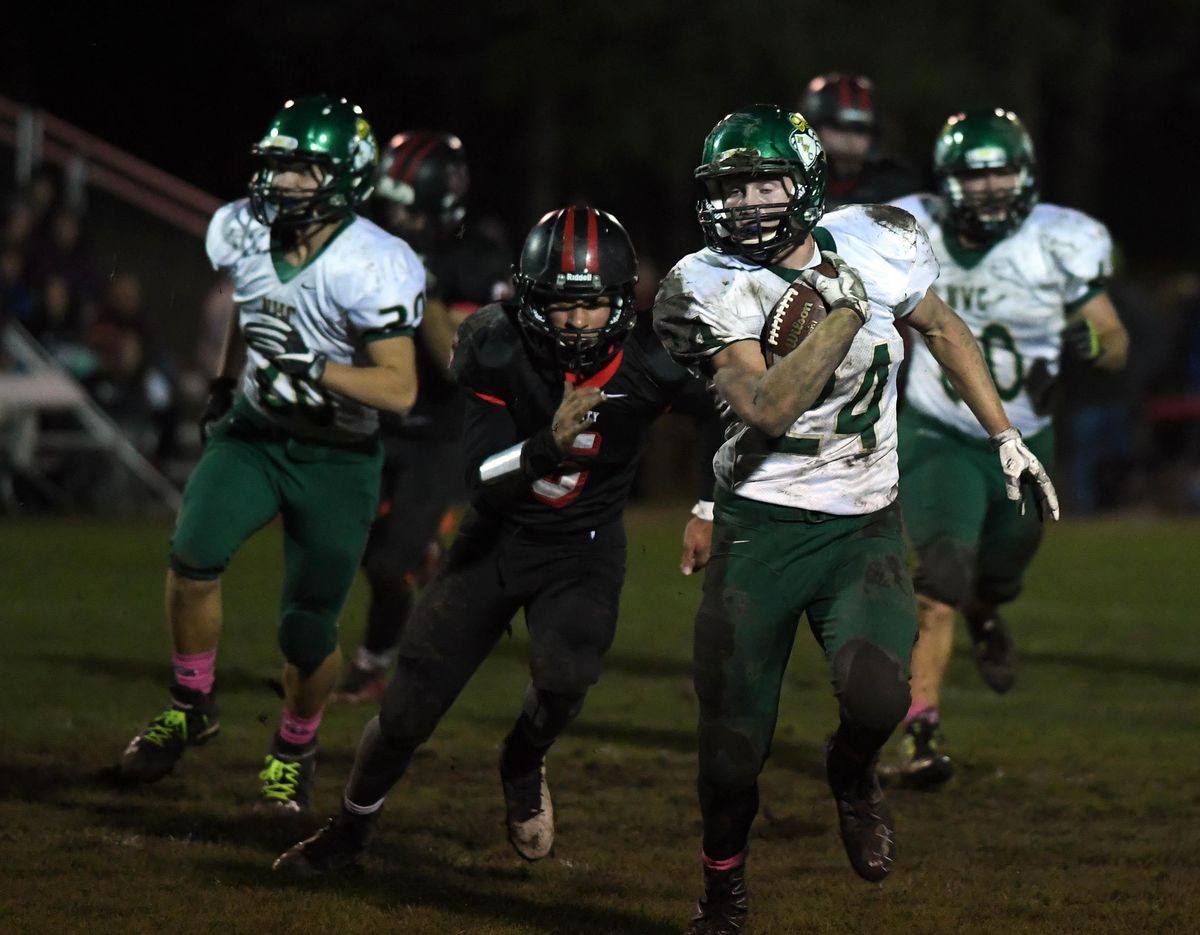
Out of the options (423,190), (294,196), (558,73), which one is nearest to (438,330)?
(423,190)

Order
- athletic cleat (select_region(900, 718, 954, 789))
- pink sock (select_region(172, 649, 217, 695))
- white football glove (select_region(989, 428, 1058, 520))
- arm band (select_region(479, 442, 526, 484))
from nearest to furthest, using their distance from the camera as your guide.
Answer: white football glove (select_region(989, 428, 1058, 520))
arm band (select_region(479, 442, 526, 484))
pink sock (select_region(172, 649, 217, 695))
athletic cleat (select_region(900, 718, 954, 789))

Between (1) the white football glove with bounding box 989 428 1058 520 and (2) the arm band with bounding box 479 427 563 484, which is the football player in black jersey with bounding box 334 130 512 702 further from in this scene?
(1) the white football glove with bounding box 989 428 1058 520

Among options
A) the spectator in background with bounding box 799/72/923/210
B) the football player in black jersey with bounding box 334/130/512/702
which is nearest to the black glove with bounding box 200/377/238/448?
the football player in black jersey with bounding box 334/130/512/702

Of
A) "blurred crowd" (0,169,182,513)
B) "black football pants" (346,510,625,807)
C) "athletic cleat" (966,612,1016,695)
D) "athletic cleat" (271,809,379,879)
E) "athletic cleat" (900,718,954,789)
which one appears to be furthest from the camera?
"blurred crowd" (0,169,182,513)

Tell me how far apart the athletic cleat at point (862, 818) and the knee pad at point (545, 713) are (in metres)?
0.71

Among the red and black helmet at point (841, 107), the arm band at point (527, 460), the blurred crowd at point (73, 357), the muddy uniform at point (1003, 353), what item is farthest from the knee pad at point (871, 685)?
the blurred crowd at point (73, 357)

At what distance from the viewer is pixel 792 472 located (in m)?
4.63

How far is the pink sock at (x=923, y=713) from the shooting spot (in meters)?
6.22

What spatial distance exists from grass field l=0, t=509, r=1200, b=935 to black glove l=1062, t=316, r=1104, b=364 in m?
1.38

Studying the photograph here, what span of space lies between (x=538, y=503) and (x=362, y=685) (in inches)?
112

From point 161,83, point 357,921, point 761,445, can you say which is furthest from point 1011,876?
point 161,83

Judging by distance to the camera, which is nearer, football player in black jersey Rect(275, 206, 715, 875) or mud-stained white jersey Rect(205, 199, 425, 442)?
football player in black jersey Rect(275, 206, 715, 875)

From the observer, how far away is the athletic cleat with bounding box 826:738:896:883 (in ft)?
15.3

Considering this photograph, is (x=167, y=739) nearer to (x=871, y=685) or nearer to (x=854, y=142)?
(x=871, y=685)
